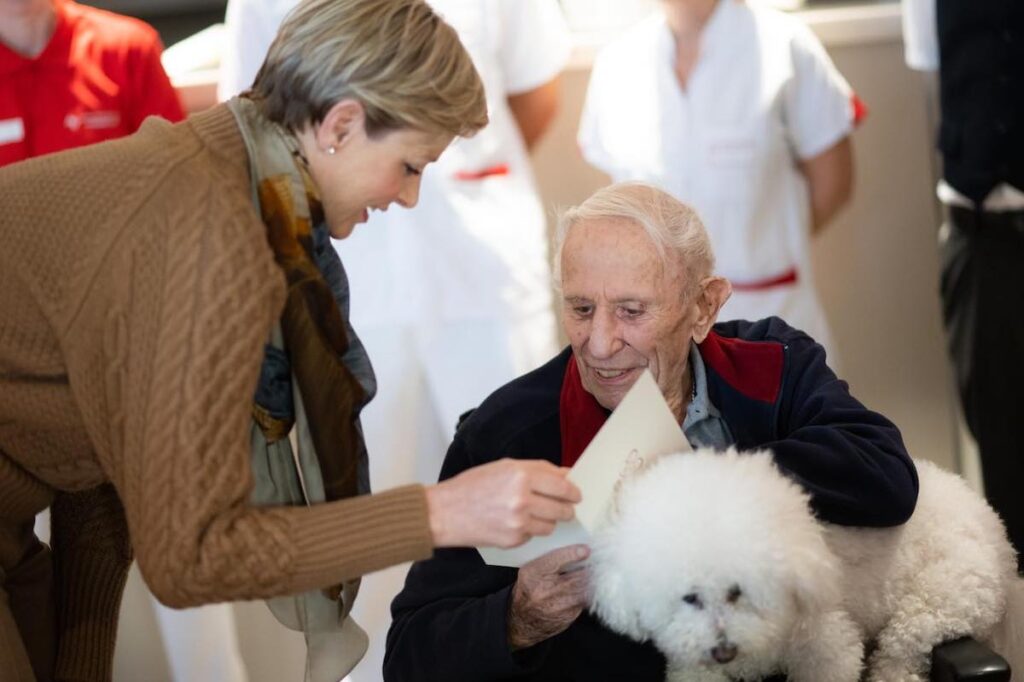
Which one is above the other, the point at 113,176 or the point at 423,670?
the point at 113,176

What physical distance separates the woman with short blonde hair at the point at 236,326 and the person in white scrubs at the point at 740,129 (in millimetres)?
1644

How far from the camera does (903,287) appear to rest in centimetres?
377

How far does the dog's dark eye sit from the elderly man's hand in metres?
0.13

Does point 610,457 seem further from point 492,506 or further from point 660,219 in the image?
point 660,219

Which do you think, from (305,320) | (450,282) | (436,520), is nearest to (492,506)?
(436,520)

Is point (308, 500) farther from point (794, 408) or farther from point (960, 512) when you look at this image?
point (960, 512)

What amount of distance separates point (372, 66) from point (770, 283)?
6.30 ft

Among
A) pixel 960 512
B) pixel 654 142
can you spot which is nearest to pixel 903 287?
pixel 654 142

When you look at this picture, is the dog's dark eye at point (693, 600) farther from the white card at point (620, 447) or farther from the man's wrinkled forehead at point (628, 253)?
the man's wrinkled forehead at point (628, 253)

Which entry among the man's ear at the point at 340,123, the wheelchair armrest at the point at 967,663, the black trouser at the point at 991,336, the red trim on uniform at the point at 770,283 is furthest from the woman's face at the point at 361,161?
the black trouser at the point at 991,336

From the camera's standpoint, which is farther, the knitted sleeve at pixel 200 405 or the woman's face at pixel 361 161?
the woman's face at pixel 361 161

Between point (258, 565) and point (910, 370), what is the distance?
115 inches

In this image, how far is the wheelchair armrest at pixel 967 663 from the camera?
1616 millimetres

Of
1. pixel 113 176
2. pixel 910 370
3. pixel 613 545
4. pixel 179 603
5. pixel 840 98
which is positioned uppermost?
pixel 113 176
